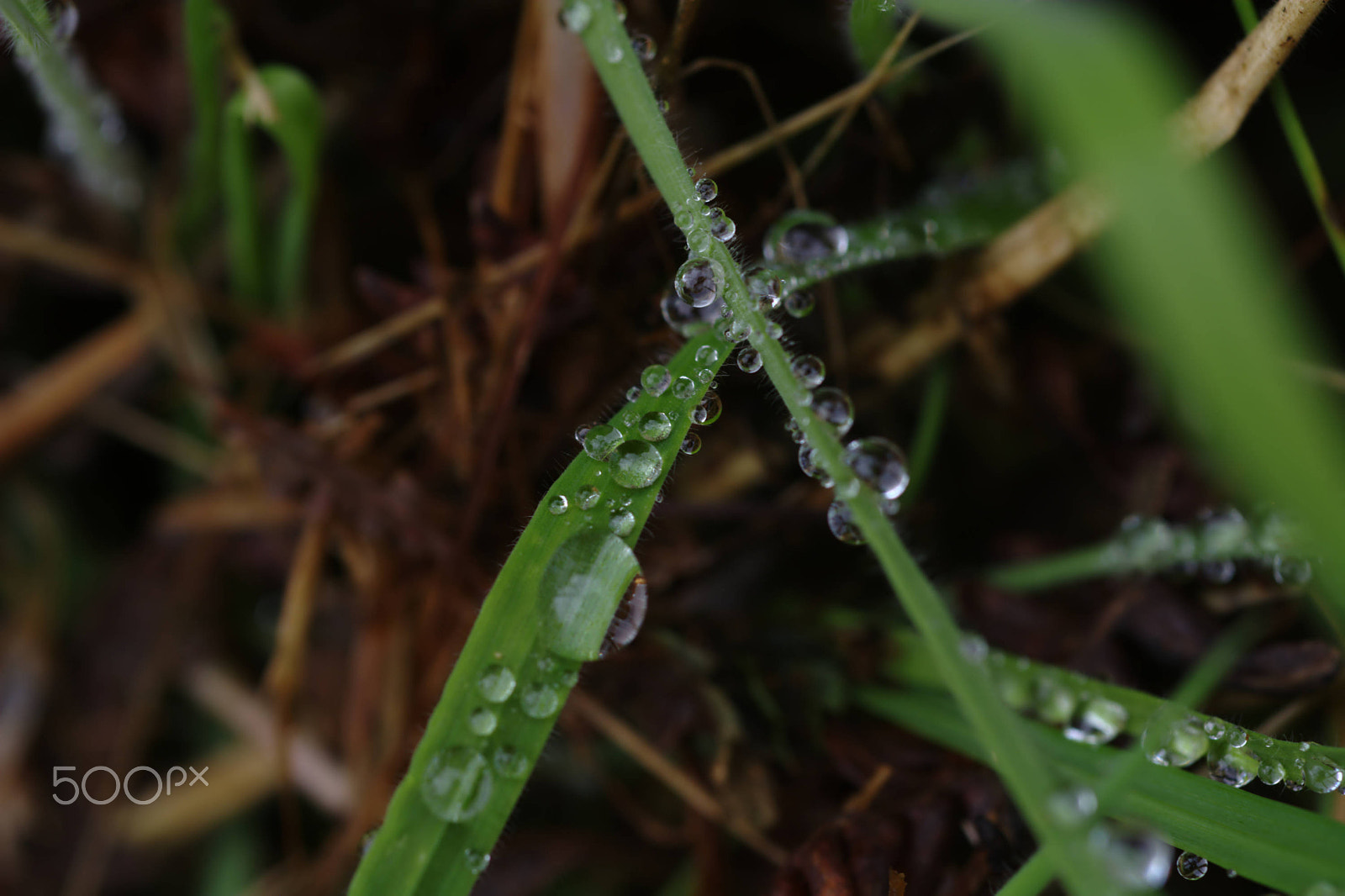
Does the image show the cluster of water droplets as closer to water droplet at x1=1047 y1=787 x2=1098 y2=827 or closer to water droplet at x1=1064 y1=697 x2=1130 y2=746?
water droplet at x1=1064 y1=697 x2=1130 y2=746

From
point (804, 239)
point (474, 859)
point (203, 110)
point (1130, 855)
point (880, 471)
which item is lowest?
point (1130, 855)

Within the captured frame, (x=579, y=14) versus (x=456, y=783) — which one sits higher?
(x=579, y=14)

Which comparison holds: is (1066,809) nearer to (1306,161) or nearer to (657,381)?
(657,381)

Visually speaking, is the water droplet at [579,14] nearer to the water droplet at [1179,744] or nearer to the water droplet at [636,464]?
the water droplet at [636,464]

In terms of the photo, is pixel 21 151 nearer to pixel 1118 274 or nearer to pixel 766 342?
pixel 766 342

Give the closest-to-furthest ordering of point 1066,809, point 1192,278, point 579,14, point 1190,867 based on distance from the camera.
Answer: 1. point 1192,278
2. point 1066,809
3. point 579,14
4. point 1190,867

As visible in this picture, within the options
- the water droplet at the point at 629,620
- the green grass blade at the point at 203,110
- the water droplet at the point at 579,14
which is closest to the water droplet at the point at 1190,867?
the water droplet at the point at 629,620

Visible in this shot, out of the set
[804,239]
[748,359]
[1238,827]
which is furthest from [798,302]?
[1238,827]
